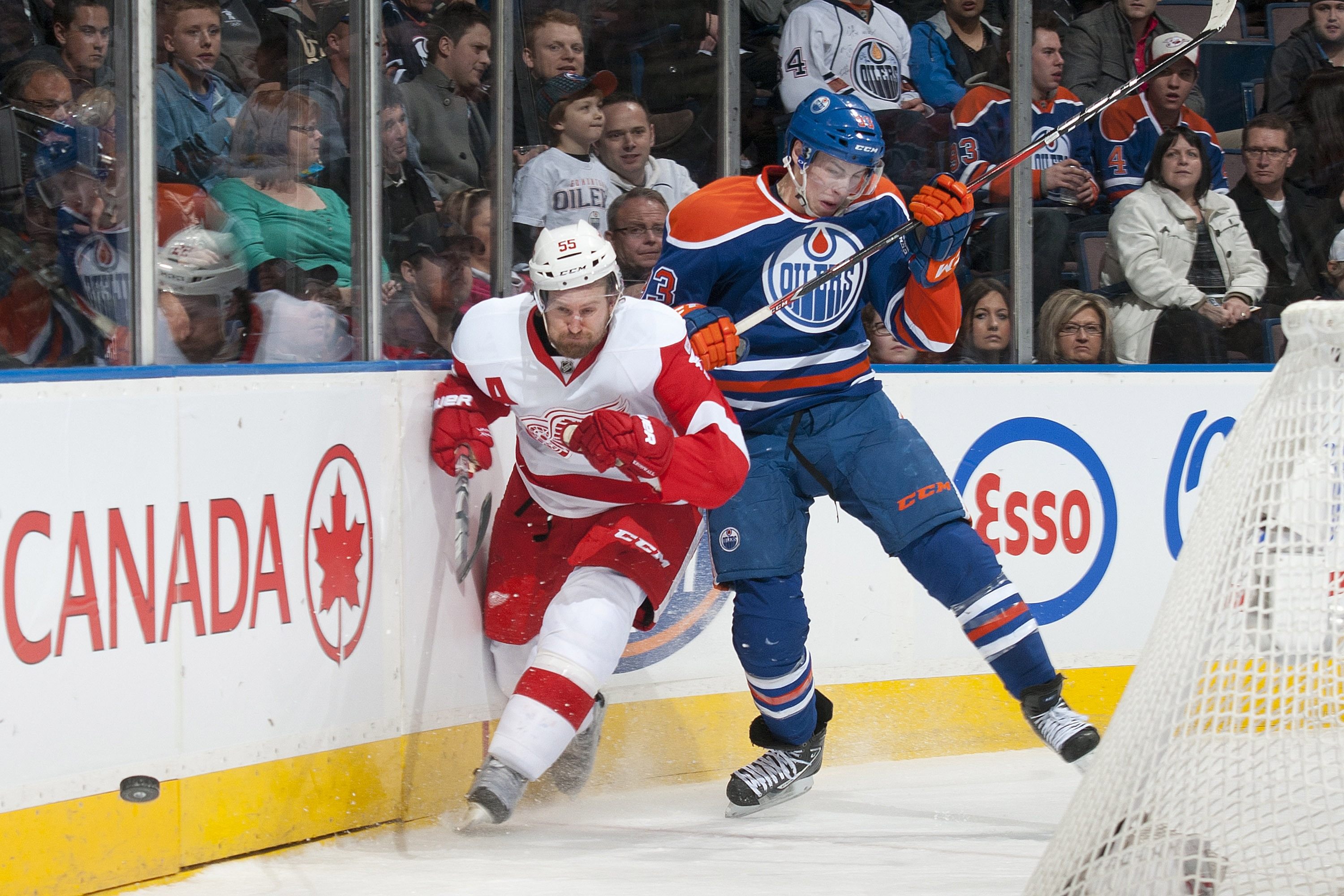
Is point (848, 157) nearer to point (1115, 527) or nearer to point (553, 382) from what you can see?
point (553, 382)

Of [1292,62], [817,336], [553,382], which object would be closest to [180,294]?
[553,382]

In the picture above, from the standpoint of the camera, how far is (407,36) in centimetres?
325

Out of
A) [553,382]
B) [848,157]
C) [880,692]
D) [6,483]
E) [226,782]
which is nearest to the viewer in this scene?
[6,483]

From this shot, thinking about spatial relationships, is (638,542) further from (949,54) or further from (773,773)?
(949,54)

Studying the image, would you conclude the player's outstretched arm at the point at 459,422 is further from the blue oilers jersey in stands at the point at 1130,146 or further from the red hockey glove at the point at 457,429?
the blue oilers jersey in stands at the point at 1130,146

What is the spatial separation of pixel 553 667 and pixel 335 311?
3.03 ft

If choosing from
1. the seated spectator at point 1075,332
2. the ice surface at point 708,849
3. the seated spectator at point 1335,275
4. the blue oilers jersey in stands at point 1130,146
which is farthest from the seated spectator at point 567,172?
the seated spectator at point 1335,275

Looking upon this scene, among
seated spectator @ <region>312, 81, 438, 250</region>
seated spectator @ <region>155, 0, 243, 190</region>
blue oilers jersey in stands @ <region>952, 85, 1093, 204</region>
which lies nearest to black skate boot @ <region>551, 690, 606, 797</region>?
seated spectator @ <region>312, 81, 438, 250</region>

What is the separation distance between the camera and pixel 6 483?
2.27 meters

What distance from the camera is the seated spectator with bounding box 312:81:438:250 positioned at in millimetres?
3119

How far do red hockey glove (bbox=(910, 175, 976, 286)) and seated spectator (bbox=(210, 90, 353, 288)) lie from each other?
119cm

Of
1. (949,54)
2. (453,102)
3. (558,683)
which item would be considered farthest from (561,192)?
(558,683)

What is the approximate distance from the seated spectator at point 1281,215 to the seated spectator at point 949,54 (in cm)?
95

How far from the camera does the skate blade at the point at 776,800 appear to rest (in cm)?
314
